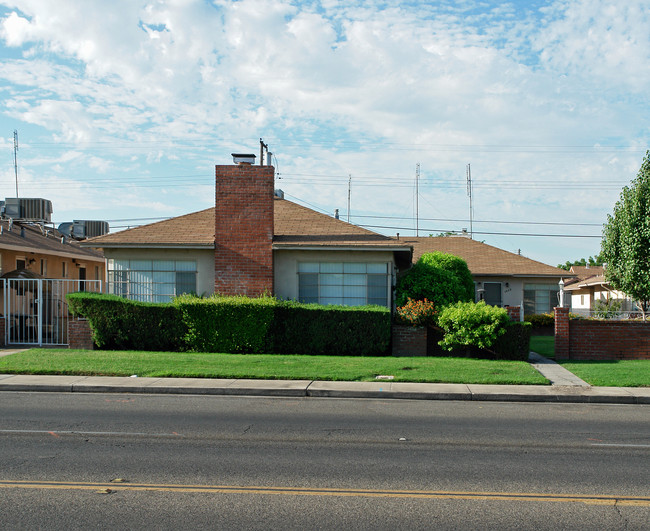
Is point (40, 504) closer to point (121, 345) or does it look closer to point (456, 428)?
point (456, 428)

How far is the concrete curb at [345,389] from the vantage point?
1277cm

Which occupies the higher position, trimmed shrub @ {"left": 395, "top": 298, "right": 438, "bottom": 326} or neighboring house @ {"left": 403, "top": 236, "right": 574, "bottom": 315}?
neighboring house @ {"left": 403, "top": 236, "right": 574, "bottom": 315}

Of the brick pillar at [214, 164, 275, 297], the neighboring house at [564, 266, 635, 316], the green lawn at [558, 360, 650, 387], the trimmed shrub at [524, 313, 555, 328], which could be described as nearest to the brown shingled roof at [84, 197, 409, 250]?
the brick pillar at [214, 164, 275, 297]

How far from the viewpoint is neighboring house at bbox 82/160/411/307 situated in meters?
20.0

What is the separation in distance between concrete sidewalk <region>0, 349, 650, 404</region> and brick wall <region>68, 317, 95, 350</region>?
4456 mm

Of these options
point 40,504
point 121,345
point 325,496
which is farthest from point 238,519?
point 121,345

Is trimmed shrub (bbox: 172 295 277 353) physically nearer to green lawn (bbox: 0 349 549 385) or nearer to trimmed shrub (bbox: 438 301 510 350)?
green lawn (bbox: 0 349 549 385)

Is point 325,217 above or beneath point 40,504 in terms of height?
above

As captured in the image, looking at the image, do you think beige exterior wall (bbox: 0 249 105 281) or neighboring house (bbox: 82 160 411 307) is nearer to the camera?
neighboring house (bbox: 82 160 411 307)

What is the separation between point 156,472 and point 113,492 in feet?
2.50

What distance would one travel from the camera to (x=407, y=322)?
61.0ft

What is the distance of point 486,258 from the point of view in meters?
35.1

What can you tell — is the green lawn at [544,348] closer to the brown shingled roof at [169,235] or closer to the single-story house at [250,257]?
the single-story house at [250,257]

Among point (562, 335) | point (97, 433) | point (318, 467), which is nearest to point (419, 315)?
point (562, 335)
